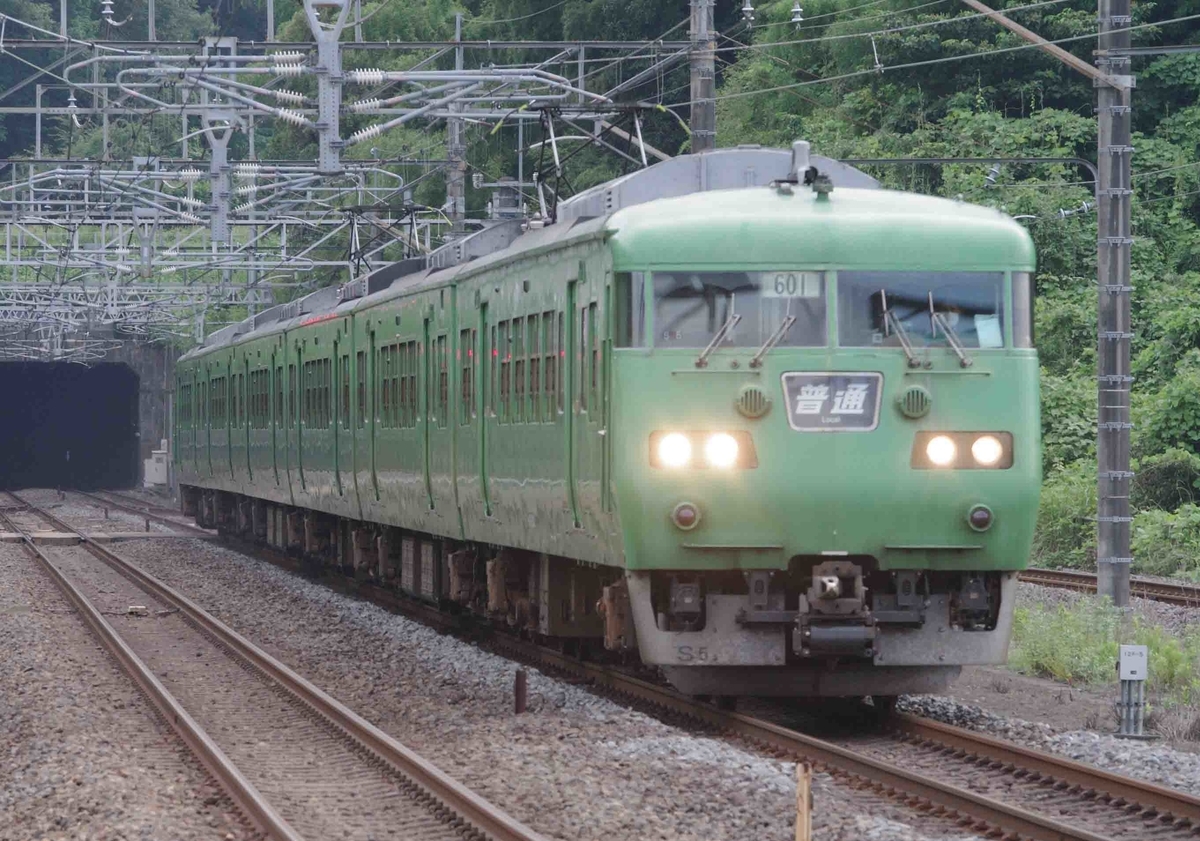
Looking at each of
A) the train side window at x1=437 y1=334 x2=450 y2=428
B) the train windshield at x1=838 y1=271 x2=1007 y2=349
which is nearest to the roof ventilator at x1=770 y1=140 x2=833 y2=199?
the train windshield at x1=838 y1=271 x2=1007 y2=349

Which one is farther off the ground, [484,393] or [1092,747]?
[484,393]

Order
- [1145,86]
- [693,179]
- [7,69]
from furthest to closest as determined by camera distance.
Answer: [7,69] < [1145,86] < [693,179]

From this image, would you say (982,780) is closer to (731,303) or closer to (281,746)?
(731,303)

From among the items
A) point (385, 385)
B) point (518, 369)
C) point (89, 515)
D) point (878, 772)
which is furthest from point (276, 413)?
point (89, 515)

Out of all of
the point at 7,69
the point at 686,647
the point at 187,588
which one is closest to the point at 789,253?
the point at 686,647

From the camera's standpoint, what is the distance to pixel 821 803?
8992 millimetres

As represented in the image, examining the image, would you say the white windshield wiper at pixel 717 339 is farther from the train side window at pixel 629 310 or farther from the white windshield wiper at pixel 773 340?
the train side window at pixel 629 310

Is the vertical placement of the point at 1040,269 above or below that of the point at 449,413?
above

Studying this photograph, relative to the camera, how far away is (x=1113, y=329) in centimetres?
1508

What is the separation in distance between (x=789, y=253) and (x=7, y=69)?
75397mm

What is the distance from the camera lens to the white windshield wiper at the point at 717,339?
10758 mm

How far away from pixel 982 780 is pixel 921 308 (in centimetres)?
260

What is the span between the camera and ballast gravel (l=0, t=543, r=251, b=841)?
911 cm

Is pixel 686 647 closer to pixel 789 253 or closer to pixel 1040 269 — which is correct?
pixel 789 253
